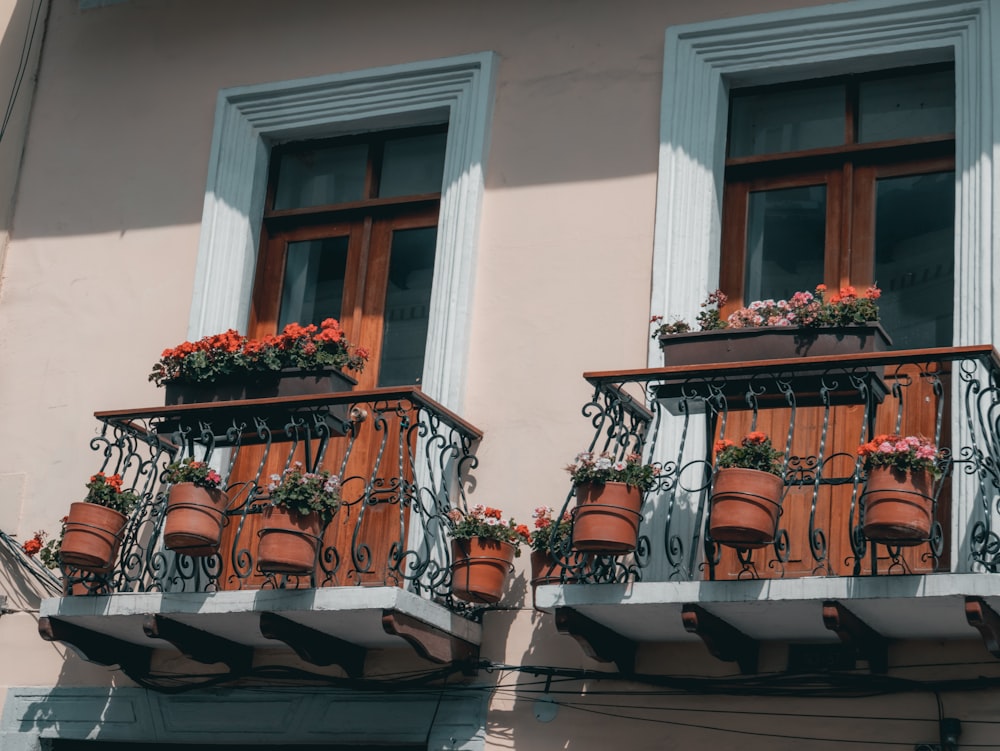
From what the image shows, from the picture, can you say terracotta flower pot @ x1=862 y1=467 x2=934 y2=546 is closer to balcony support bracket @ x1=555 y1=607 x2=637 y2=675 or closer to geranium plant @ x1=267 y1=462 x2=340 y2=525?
balcony support bracket @ x1=555 y1=607 x2=637 y2=675

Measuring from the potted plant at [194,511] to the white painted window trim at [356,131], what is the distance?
1.38m

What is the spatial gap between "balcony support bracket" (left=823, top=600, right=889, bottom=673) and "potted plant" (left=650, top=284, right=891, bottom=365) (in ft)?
4.25

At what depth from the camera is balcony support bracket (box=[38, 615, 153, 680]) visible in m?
9.66

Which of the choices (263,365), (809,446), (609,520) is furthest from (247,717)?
(809,446)

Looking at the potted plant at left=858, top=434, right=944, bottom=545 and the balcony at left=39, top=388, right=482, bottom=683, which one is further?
the balcony at left=39, top=388, right=482, bottom=683

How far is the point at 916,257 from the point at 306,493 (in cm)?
344

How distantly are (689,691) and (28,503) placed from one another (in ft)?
13.9

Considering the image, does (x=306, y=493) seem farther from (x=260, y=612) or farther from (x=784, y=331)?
(x=784, y=331)

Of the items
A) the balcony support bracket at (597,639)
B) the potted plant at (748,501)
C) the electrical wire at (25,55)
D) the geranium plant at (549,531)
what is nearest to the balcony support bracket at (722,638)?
the potted plant at (748,501)

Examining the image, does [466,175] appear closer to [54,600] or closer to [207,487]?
[207,487]

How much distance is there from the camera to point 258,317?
11.1m

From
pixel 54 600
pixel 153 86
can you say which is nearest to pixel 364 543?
pixel 54 600

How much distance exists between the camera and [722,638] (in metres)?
8.54

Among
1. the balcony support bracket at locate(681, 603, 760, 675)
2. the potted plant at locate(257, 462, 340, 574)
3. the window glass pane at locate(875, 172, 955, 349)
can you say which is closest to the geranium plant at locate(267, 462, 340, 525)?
the potted plant at locate(257, 462, 340, 574)
